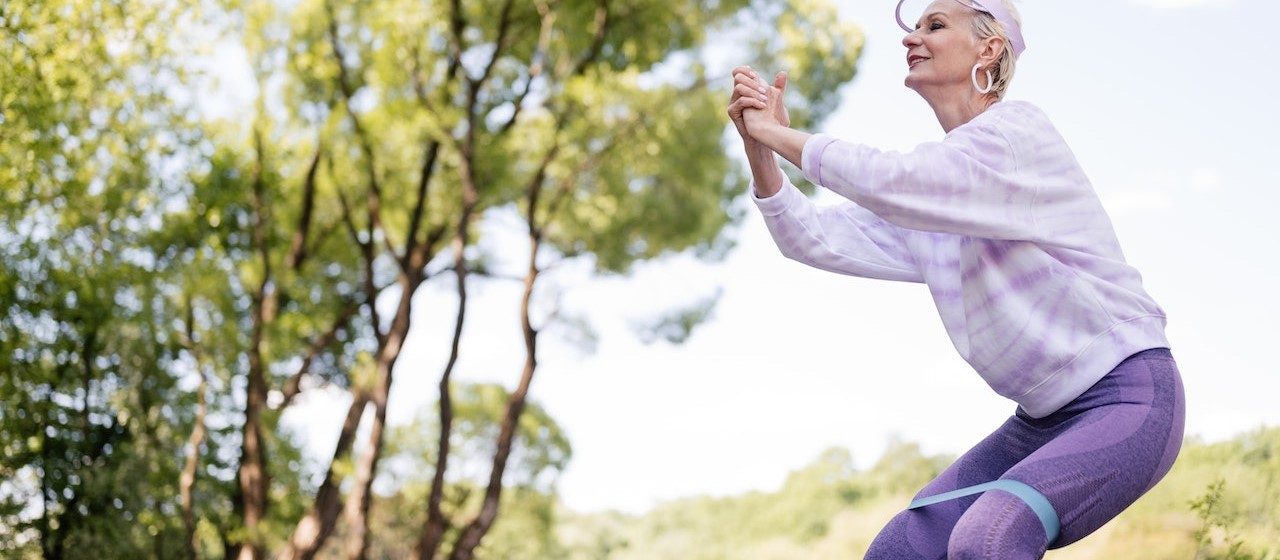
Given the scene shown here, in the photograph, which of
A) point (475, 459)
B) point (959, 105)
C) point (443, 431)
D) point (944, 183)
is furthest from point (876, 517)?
point (944, 183)

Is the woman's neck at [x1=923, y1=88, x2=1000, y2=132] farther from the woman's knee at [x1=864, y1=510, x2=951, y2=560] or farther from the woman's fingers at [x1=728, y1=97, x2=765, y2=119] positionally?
the woman's knee at [x1=864, y1=510, x2=951, y2=560]

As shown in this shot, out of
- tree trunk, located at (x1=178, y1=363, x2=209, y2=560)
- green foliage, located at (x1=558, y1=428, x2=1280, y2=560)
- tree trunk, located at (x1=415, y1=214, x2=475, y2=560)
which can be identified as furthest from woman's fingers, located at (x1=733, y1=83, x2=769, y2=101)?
tree trunk, located at (x1=178, y1=363, x2=209, y2=560)

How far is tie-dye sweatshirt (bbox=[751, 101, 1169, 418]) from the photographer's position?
1.22 m

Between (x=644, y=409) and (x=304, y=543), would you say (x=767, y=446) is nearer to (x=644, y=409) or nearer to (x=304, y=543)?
(x=644, y=409)

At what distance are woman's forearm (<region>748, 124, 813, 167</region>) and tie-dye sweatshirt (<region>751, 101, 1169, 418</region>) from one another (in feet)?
0.05

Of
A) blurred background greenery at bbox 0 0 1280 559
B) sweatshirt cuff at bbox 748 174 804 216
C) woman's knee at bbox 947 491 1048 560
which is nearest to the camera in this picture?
woman's knee at bbox 947 491 1048 560

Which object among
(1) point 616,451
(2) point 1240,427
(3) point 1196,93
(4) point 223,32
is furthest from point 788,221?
(1) point 616,451

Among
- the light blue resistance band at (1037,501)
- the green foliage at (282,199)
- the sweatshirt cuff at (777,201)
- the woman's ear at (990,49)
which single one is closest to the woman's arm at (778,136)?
the sweatshirt cuff at (777,201)

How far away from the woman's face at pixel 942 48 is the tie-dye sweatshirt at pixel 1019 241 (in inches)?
5.4

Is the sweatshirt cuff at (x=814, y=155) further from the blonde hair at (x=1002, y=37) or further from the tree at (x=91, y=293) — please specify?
the tree at (x=91, y=293)

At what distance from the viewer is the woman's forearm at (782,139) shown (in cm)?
129

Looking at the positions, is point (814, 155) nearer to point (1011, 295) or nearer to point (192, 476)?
point (1011, 295)

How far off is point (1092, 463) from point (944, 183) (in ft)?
1.04

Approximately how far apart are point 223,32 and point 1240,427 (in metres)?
6.82
